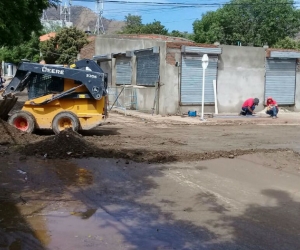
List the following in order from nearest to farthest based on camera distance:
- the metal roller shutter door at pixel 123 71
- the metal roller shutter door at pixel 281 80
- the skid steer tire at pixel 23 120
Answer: the skid steer tire at pixel 23 120 → the metal roller shutter door at pixel 281 80 → the metal roller shutter door at pixel 123 71

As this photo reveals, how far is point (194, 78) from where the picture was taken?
A: 2358cm

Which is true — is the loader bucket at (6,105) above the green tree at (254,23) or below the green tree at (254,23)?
below

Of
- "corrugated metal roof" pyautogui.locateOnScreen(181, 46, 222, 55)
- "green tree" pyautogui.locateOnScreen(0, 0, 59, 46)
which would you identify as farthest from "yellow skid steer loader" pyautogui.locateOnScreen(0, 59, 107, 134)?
"corrugated metal roof" pyautogui.locateOnScreen(181, 46, 222, 55)

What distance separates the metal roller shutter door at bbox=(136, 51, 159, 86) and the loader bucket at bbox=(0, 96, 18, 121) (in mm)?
10289

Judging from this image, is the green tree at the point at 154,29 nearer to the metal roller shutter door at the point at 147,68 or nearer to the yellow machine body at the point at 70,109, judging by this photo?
the metal roller shutter door at the point at 147,68

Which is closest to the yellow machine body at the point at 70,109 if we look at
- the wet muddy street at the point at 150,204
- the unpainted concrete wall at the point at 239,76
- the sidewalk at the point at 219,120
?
the wet muddy street at the point at 150,204

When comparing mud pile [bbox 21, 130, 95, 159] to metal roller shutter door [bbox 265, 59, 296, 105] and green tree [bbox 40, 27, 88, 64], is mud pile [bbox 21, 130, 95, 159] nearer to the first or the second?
metal roller shutter door [bbox 265, 59, 296, 105]

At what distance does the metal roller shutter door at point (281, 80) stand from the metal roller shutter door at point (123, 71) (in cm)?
786

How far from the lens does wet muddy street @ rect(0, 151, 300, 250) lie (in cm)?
578

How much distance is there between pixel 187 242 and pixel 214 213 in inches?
52.4

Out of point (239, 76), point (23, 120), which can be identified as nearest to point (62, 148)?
point (23, 120)

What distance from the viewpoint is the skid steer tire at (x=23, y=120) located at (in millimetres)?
14078

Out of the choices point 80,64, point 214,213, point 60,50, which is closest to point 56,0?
point 80,64

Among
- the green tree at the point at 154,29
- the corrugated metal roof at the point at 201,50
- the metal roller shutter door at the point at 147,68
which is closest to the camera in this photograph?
the corrugated metal roof at the point at 201,50
